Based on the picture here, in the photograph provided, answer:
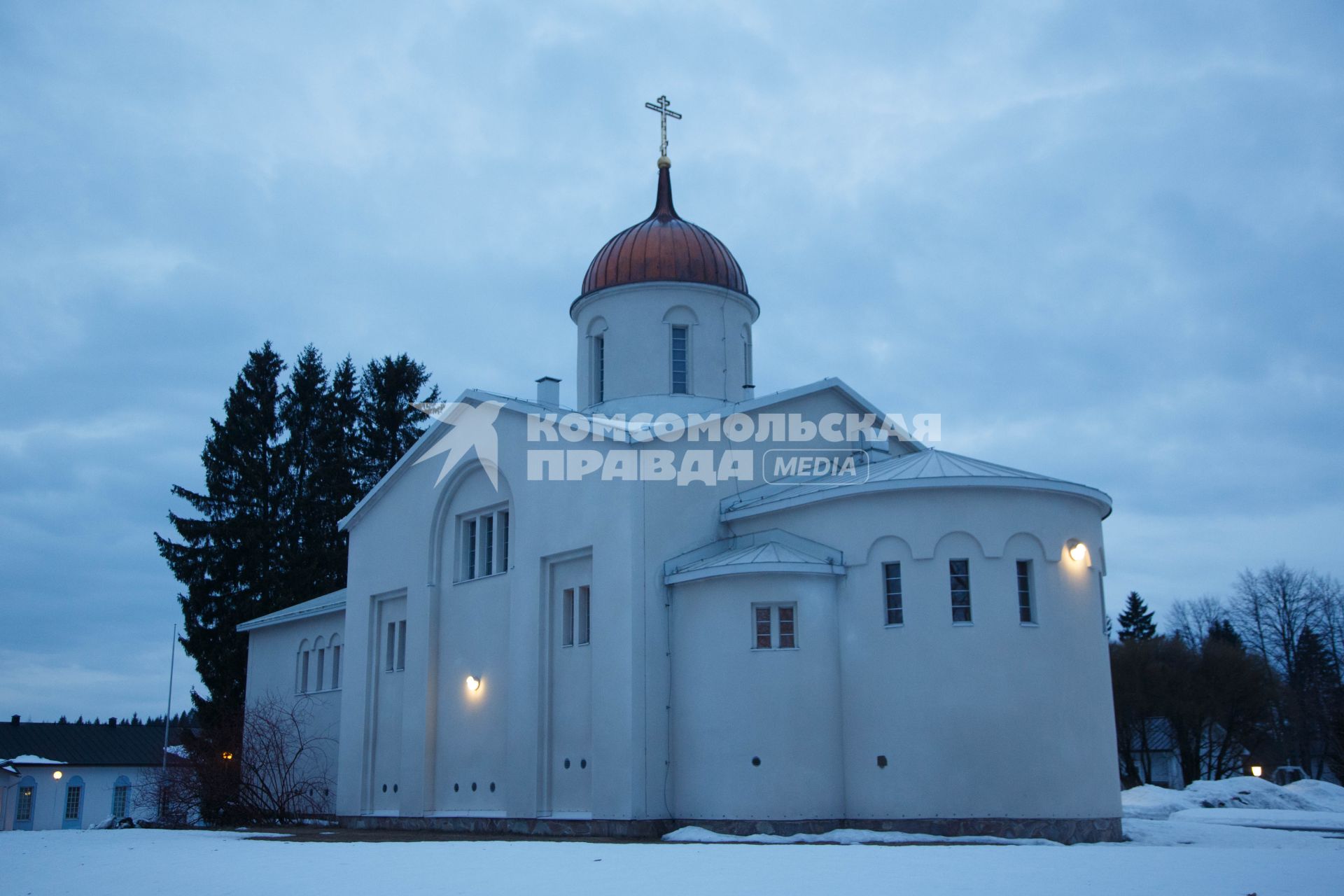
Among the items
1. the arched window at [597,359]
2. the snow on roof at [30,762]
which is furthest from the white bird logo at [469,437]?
the snow on roof at [30,762]

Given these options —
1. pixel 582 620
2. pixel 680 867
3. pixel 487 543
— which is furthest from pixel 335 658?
pixel 680 867

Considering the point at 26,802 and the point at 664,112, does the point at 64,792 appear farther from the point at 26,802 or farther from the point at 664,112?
the point at 664,112

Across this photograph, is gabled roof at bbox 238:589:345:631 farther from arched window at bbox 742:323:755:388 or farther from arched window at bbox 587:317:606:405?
arched window at bbox 742:323:755:388

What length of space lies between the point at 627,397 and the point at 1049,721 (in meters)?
11.6

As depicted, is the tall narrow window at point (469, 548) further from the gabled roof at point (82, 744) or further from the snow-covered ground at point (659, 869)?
the gabled roof at point (82, 744)

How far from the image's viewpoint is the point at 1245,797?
32.0 meters

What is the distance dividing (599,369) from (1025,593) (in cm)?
1168

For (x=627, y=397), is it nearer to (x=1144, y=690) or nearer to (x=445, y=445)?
(x=445, y=445)

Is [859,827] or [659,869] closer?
[659,869]

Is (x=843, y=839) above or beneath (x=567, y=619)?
beneath

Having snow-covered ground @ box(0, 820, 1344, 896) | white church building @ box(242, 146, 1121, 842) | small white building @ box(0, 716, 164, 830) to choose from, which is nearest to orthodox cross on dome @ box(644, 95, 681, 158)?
white church building @ box(242, 146, 1121, 842)

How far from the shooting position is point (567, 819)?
20984 mm

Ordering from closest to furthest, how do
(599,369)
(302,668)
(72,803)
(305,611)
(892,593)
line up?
(892,593)
(599,369)
(305,611)
(302,668)
(72,803)

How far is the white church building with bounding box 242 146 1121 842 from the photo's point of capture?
1891cm
